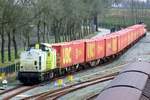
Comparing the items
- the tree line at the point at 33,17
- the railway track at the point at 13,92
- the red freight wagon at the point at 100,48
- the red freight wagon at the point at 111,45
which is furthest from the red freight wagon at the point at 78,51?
the railway track at the point at 13,92

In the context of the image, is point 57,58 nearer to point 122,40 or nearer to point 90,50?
point 90,50

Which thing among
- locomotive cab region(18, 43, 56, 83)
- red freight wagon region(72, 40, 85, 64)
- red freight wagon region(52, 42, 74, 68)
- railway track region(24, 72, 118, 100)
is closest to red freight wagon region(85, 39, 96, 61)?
red freight wagon region(72, 40, 85, 64)

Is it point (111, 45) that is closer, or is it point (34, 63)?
point (34, 63)

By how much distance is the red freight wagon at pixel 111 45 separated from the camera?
Result: 49.8 metres

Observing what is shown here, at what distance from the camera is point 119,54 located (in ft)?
185

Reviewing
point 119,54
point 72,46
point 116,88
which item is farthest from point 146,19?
point 116,88

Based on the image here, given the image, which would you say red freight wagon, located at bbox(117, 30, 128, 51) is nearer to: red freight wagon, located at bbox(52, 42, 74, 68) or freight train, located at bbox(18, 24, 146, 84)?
freight train, located at bbox(18, 24, 146, 84)

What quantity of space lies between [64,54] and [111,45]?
49.9ft

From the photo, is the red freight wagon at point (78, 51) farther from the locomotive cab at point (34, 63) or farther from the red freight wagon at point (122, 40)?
the red freight wagon at point (122, 40)

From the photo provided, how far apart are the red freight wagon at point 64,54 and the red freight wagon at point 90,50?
4362mm

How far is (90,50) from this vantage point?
44.1m

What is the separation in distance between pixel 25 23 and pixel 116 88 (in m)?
34.9

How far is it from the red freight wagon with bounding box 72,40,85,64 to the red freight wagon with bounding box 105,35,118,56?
7811 mm

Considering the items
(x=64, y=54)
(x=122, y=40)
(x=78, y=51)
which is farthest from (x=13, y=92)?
(x=122, y=40)
